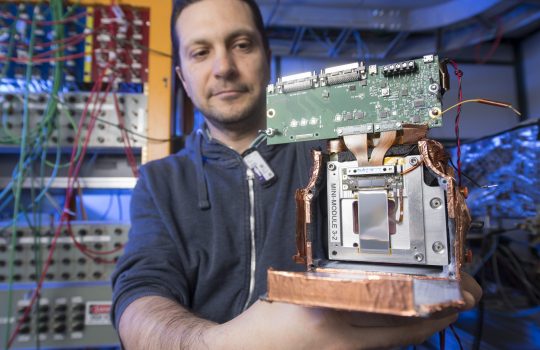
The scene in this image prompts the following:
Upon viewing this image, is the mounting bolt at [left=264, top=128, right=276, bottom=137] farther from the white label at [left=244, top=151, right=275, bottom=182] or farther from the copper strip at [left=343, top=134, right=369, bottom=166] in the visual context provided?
the white label at [left=244, top=151, right=275, bottom=182]

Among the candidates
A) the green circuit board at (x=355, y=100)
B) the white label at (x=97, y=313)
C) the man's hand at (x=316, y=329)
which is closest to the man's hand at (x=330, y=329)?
the man's hand at (x=316, y=329)

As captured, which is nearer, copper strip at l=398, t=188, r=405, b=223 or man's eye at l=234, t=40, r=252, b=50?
copper strip at l=398, t=188, r=405, b=223

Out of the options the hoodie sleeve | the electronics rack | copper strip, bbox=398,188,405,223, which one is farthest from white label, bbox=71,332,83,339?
copper strip, bbox=398,188,405,223

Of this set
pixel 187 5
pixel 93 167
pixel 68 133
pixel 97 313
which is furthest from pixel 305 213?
pixel 93 167

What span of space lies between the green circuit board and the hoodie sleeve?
523 millimetres

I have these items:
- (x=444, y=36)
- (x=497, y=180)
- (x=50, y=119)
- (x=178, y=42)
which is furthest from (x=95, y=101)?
(x=444, y=36)

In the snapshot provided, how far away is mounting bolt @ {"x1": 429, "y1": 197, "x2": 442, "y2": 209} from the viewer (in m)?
0.63

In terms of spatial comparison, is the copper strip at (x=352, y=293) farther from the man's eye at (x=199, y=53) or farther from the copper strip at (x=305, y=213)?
the man's eye at (x=199, y=53)

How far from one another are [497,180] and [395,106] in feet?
3.80

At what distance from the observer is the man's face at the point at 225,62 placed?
3.77 feet

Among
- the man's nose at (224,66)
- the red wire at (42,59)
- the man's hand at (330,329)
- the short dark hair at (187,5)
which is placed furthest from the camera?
the red wire at (42,59)

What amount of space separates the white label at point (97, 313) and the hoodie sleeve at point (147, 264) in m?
0.47

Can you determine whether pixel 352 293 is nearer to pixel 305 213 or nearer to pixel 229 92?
pixel 305 213

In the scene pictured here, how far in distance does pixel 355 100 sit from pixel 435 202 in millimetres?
275
